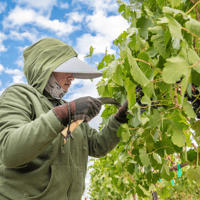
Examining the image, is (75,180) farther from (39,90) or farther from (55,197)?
(39,90)

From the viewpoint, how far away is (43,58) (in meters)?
1.73

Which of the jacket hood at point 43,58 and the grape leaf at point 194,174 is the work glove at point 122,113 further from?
the grape leaf at point 194,174

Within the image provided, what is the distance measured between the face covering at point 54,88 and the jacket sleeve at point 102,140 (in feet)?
1.52

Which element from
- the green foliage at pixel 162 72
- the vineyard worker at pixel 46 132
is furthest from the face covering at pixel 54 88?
the green foliage at pixel 162 72

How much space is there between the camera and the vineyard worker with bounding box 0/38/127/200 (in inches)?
49.7

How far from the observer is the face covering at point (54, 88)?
5.84 feet

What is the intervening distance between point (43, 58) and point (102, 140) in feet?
2.92

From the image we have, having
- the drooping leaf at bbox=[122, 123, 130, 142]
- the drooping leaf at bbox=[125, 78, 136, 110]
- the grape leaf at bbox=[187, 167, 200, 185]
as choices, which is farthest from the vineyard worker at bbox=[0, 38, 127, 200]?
the grape leaf at bbox=[187, 167, 200, 185]

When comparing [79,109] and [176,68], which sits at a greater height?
[176,68]

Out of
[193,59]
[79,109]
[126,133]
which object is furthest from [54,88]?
[193,59]

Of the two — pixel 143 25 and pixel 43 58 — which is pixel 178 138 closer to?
pixel 143 25

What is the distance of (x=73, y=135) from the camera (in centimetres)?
177

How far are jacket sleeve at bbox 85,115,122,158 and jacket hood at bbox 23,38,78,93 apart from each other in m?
0.65

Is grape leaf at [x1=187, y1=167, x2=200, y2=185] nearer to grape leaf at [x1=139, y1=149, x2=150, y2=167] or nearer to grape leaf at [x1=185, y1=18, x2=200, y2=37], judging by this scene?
grape leaf at [x1=139, y1=149, x2=150, y2=167]
